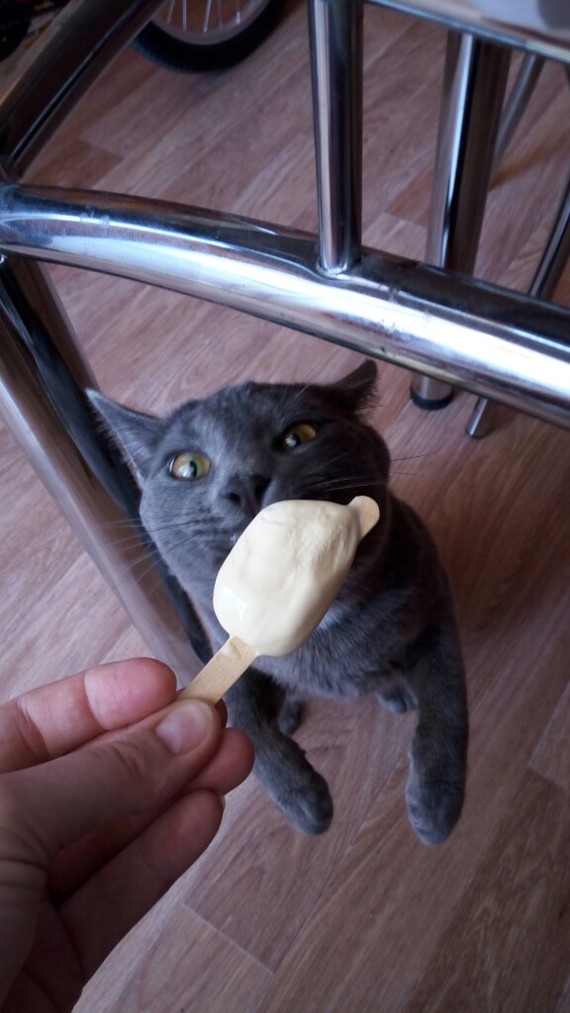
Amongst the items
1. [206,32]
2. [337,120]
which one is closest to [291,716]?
[337,120]

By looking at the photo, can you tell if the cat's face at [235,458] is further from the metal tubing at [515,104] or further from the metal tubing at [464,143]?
the metal tubing at [515,104]

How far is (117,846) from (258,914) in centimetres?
40

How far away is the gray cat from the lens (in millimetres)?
700

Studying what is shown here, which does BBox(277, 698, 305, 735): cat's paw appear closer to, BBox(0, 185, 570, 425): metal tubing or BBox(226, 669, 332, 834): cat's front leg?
BBox(226, 669, 332, 834): cat's front leg

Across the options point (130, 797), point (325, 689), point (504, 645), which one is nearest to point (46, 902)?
point (130, 797)

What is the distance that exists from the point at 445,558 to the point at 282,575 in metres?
0.76

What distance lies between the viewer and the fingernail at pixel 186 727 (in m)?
0.59

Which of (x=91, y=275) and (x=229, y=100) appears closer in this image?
(x=91, y=275)

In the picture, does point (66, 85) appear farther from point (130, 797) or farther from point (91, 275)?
point (91, 275)

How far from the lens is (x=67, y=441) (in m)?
0.70

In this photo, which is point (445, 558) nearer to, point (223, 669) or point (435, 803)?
point (435, 803)

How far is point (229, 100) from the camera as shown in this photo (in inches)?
73.6

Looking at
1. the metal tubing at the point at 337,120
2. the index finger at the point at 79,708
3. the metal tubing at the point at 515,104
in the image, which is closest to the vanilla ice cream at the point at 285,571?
the index finger at the point at 79,708

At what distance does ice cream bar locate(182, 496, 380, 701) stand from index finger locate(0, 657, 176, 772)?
11 centimetres
